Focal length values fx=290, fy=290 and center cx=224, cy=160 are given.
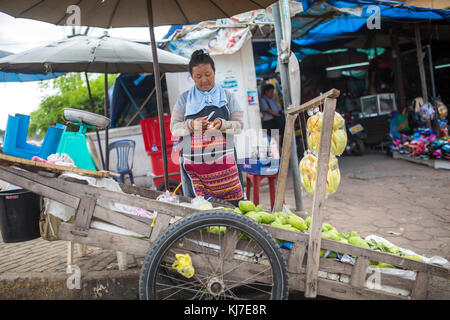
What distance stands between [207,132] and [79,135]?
41.8 inches

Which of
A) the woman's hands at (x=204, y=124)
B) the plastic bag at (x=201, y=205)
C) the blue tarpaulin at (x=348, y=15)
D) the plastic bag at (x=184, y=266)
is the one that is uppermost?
the blue tarpaulin at (x=348, y=15)

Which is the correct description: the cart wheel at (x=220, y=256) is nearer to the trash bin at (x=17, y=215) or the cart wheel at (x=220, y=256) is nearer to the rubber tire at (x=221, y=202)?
the rubber tire at (x=221, y=202)

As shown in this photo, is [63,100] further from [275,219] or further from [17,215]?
[275,219]

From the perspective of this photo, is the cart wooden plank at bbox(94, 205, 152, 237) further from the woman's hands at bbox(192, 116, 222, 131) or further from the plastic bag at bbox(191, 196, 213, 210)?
the woman's hands at bbox(192, 116, 222, 131)

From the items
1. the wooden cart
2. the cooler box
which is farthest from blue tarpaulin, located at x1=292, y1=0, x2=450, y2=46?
the wooden cart

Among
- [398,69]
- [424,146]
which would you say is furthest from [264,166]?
[398,69]

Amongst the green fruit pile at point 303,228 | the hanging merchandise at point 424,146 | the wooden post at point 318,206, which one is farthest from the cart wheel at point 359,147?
the wooden post at point 318,206

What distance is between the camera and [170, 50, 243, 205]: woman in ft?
7.67

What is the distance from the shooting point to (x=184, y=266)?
1.60m

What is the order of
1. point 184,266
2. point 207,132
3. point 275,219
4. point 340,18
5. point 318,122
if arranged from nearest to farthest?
1. point 184,266
2. point 275,219
3. point 318,122
4. point 207,132
5. point 340,18

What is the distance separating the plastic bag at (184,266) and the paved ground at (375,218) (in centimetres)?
84

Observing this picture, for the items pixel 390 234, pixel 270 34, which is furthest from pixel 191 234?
pixel 270 34

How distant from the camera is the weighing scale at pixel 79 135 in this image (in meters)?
2.25
